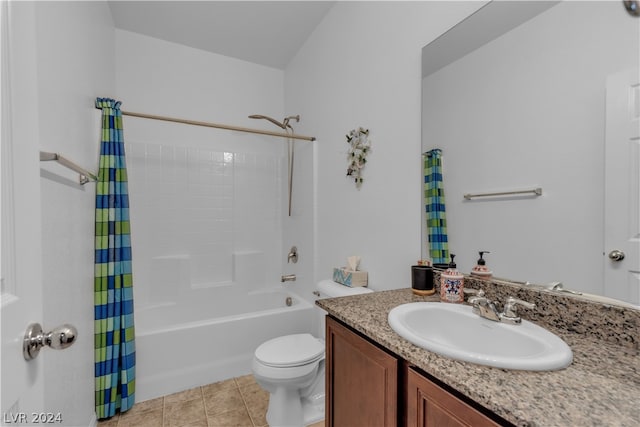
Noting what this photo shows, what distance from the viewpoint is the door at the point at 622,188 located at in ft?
2.41

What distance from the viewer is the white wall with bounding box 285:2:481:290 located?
1.41 metres

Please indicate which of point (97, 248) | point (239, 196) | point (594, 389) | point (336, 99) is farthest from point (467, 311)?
point (239, 196)

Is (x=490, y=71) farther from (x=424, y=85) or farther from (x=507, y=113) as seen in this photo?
(x=424, y=85)

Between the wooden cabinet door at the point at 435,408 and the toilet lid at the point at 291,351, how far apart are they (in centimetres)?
91

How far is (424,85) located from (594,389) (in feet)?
4.03

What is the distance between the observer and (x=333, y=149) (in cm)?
211

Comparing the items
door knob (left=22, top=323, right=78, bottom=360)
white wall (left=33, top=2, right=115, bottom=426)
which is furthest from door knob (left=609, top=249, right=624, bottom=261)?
white wall (left=33, top=2, right=115, bottom=426)

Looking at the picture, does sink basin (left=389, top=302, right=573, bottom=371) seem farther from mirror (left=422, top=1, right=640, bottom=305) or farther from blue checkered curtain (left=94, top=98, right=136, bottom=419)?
blue checkered curtain (left=94, top=98, right=136, bottom=419)

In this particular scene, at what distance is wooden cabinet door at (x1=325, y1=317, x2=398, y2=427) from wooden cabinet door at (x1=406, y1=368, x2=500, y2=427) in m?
0.06

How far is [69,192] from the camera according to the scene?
129cm

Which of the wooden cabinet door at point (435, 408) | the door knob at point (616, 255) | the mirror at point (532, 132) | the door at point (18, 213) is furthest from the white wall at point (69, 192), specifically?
the door knob at point (616, 255)

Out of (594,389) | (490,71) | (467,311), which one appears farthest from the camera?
(490,71)

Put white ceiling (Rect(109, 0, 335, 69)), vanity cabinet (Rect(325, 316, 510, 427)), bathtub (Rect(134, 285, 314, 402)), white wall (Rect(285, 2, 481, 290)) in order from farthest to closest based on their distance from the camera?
white ceiling (Rect(109, 0, 335, 69))
bathtub (Rect(134, 285, 314, 402))
white wall (Rect(285, 2, 481, 290))
vanity cabinet (Rect(325, 316, 510, 427))

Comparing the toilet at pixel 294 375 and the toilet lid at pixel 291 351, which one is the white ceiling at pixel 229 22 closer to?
the toilet at pixel 294 375
